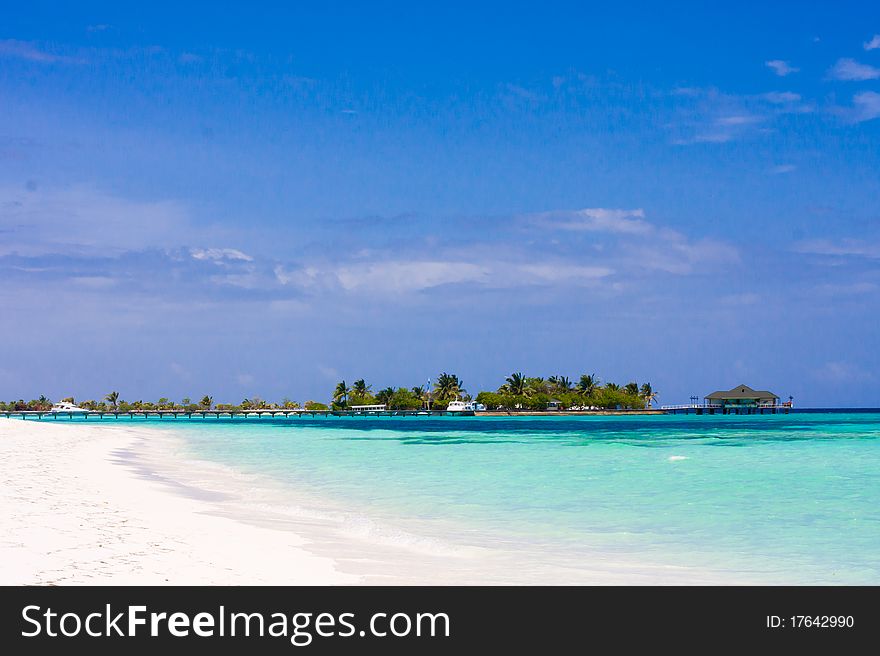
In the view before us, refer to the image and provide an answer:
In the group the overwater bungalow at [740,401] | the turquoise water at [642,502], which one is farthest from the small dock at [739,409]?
the turquoise water at [642,502]

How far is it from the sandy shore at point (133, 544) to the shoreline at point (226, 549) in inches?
0.5

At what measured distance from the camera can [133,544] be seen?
30.2 ft

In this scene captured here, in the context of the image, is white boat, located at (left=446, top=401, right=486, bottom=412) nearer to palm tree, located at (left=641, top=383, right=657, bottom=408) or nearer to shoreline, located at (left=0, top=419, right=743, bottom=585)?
palm tree, located at (left=641, top=383, right=657, bottom=408)

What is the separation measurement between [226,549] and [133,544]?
40.2 inches

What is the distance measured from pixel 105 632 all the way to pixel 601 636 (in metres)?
3.73

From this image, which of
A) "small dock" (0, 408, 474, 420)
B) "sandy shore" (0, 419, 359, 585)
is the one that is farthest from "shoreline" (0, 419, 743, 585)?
"small dock" (0, 408, 474, 420)

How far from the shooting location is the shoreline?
7875 mm

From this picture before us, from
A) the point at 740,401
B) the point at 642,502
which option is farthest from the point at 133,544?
the point at 740,401

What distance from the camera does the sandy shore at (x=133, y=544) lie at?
759cm

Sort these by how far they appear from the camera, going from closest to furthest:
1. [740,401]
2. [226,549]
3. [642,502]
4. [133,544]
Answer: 1. [133,544]
2. [226,549]
3. [642,502]
4. [740,401]

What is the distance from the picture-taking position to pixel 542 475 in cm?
2561

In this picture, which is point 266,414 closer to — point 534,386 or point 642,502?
point 534,386

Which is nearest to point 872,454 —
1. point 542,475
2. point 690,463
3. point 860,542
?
point 690,463

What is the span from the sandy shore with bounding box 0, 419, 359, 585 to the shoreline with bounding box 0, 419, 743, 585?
0.5 inches
